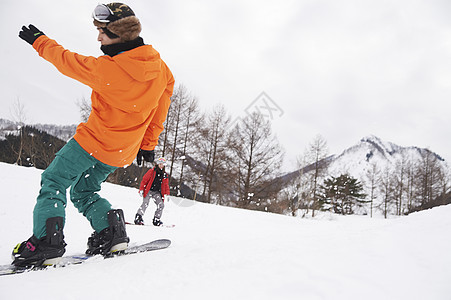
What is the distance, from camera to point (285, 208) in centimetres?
1909

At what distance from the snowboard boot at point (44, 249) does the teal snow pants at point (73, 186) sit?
0.04 meters

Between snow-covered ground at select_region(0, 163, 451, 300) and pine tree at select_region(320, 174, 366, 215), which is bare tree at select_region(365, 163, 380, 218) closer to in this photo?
pine tree at select_region(320, 174, 366, 215)

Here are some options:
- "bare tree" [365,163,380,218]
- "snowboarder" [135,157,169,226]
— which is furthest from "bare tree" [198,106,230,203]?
"bare tree" [365,163,380,218]

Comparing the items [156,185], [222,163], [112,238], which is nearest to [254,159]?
[222,163]

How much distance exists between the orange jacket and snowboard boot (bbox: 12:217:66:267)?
569mm

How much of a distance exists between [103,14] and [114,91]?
60cm

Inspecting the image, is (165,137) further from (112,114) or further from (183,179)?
(112,114)

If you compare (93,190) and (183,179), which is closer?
(93,190)

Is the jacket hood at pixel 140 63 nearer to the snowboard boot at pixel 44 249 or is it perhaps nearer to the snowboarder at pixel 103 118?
the snowboarder at pixel 103 118

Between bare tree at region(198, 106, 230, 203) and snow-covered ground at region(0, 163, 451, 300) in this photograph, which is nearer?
snow-covered ground at region(0, 163, 451, 300)

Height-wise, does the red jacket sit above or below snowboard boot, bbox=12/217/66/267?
above

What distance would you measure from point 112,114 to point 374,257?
2.01 meters

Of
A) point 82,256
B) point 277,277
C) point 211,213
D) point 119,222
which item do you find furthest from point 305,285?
point 211,213

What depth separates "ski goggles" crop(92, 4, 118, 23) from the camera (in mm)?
1732
